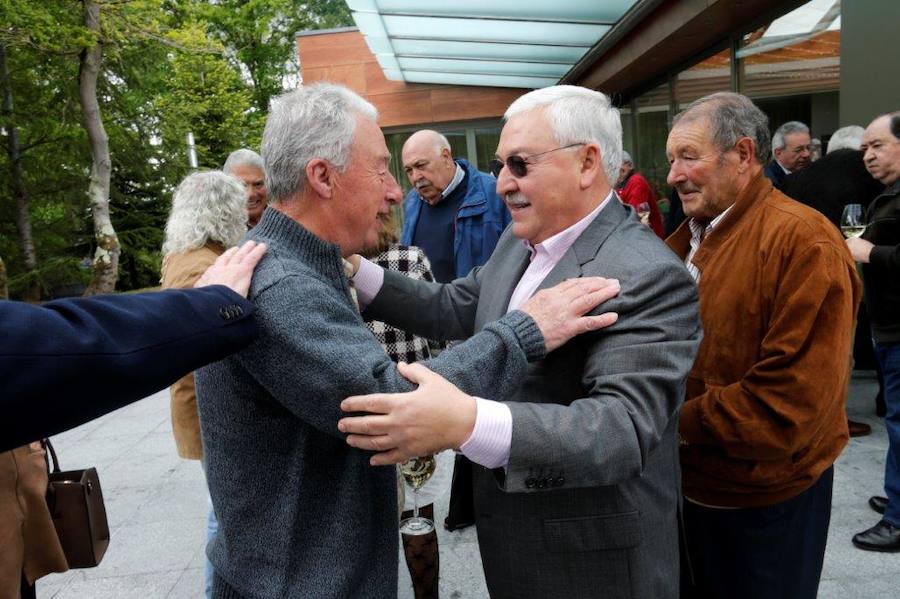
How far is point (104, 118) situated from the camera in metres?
14.2

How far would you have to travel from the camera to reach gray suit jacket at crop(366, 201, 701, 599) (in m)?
1.27

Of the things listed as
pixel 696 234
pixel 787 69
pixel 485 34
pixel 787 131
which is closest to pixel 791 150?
pixel 787 131

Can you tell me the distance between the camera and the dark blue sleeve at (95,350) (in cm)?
92

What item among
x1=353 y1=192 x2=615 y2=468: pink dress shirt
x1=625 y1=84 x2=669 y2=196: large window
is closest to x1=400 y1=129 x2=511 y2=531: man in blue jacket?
x1=353 y1=192 x2=615 y2=468: pink dress shirt

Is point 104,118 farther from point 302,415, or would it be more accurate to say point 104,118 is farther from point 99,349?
point 99,349

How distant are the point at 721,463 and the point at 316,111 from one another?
4.81ft

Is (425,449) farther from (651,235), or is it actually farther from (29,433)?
(651,235)

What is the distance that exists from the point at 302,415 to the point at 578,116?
37.5 inches

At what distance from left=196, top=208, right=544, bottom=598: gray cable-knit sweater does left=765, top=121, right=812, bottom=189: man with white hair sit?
492cm

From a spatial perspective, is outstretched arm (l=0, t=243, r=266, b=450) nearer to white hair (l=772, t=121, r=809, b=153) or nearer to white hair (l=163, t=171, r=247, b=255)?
white hair (l=163, t=171, r=247, b=255)

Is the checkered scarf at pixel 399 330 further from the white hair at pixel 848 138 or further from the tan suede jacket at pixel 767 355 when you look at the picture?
the white hair at pixel 848 138

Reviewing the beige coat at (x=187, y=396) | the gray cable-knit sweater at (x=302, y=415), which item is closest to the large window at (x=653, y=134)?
the beige coat at (x=187, y=396)

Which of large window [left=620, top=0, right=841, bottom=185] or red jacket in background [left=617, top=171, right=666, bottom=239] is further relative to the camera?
red jacket in background [left=617, top=171, right=666, bottom=239]

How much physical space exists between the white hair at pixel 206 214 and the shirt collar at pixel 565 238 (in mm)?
1840
